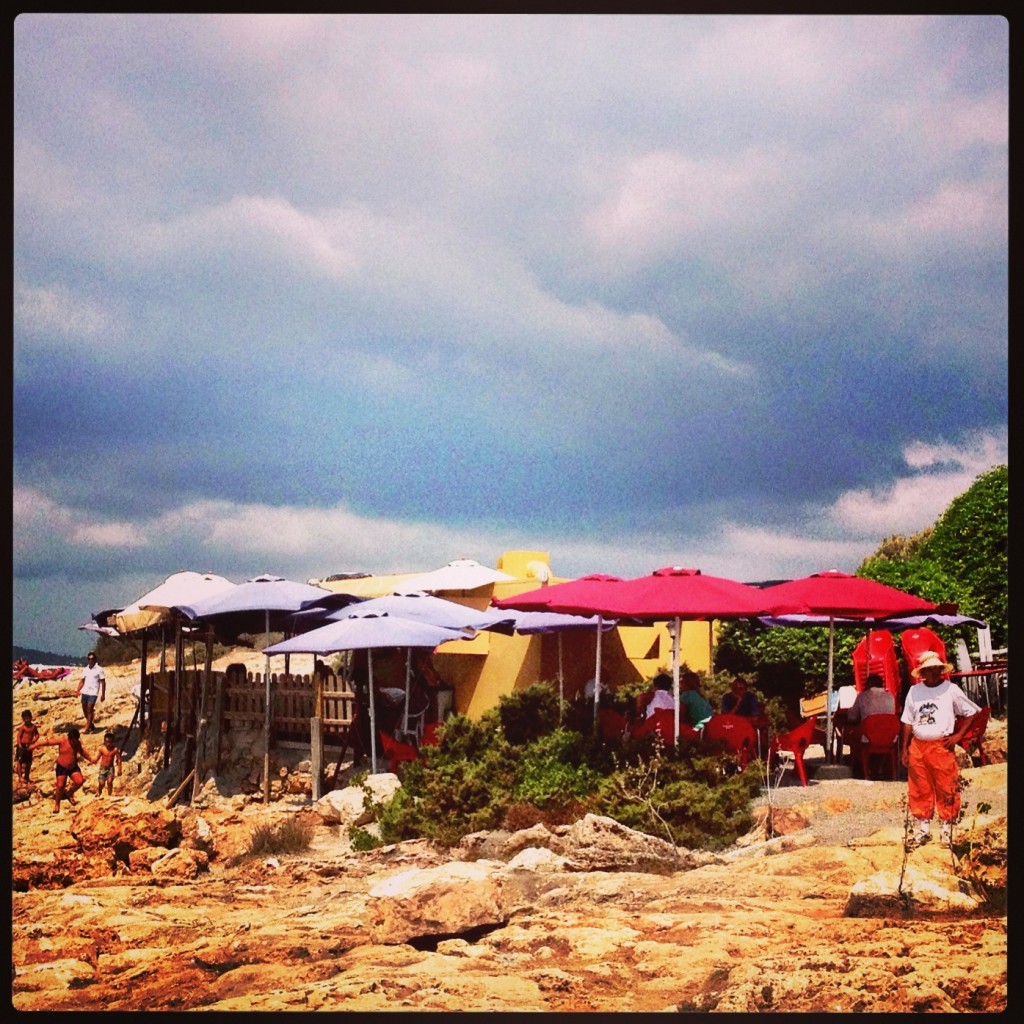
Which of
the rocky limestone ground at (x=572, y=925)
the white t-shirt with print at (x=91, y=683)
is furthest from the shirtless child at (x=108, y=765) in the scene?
the rocky limestone ground at (x=572, y=925)

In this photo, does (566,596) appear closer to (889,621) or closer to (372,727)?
(372,727)

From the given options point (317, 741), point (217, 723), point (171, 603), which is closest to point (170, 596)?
point (171, 603)

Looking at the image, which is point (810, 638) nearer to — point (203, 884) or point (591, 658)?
point (591, 658)

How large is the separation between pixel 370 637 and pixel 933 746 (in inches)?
262

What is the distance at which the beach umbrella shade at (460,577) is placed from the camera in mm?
16781

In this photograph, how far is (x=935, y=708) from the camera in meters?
8.78

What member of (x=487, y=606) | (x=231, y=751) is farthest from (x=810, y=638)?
(x=231, y=751)

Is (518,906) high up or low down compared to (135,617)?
down

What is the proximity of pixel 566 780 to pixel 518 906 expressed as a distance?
7.54 feet

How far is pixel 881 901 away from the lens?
771cm

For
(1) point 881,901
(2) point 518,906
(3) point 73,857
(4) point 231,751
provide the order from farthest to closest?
(4) point 231,751 < (3) point 73,857 < (2) point 518,906 < (1) point 881,901

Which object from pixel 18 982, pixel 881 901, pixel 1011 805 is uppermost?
pixel 1011 805

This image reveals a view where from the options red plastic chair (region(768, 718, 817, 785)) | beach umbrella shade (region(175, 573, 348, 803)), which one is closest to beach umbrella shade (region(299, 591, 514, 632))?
beach umbrella shade (region(175, 573, 348, 803))

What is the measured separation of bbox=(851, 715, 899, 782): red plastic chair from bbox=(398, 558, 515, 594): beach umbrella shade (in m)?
6.57
